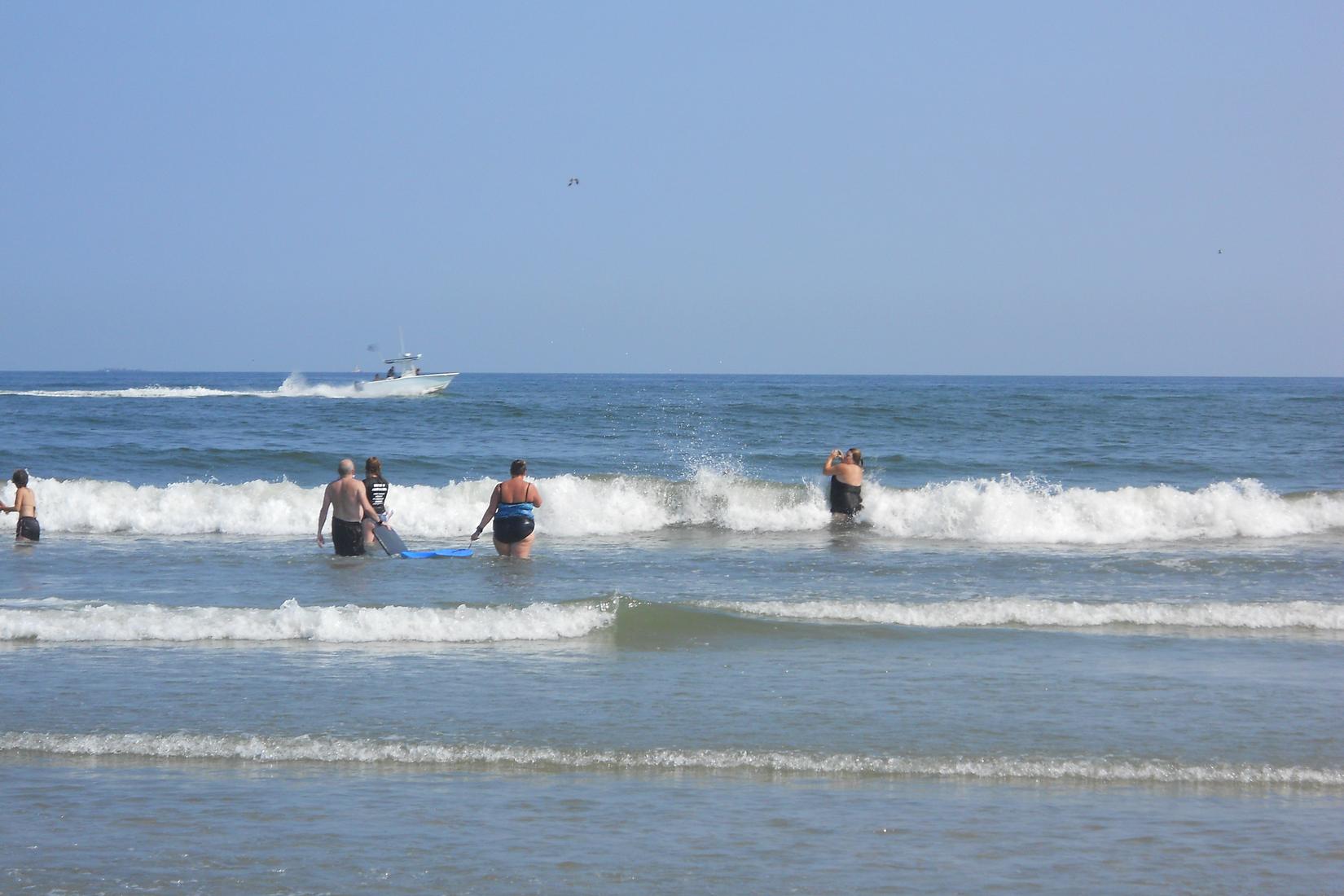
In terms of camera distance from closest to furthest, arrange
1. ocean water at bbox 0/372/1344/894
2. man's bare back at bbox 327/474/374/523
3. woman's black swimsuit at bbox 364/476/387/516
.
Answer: ocean water at bbox 0/372/1344/894, man's bare back at bbox 327/474/374/523, woman's black swimsuit at bbox 364/476/387/516

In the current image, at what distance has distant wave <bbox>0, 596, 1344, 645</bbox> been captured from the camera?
970cm

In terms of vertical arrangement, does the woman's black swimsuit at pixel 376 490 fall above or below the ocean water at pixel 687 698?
above

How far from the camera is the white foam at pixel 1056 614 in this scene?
10.5 meters

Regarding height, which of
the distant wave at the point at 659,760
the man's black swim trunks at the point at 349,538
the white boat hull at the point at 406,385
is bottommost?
the distant wave at the point at 659,760

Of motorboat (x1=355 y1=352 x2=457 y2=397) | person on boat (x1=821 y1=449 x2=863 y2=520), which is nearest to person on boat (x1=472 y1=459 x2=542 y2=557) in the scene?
person on boat (x1=821 y1=449 x2=863 y2=520)

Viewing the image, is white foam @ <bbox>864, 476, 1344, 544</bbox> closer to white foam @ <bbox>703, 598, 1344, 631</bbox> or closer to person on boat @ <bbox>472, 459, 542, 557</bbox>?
white foam @ <bbox>703, 598, 1344, 631</bbox>

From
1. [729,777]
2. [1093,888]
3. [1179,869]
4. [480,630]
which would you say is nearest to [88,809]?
[729,777]

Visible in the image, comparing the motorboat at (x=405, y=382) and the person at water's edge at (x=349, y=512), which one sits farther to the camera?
the motorboat at (x=405, y=382)

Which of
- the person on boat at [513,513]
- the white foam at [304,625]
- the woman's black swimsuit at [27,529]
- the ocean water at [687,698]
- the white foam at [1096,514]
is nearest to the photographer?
the ocean water at [687,698]

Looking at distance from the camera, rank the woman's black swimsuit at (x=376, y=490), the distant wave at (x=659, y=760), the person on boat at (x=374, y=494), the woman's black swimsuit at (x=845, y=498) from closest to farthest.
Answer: the distant wave at (x=659, y=760) < the person on boat at (x=374, y=494) < the woman's black swimsuit at (x=376, y=490) < the woman's black swimsuit at (x=845, y=498)

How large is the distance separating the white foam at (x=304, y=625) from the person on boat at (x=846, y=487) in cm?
870

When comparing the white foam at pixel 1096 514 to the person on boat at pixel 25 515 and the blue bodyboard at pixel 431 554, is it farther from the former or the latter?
the person on boat at pixel 25 515

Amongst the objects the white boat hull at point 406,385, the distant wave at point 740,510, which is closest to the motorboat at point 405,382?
the white boat hull at point 406,385

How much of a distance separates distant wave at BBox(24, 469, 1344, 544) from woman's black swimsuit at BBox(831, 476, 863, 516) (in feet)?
1.47
